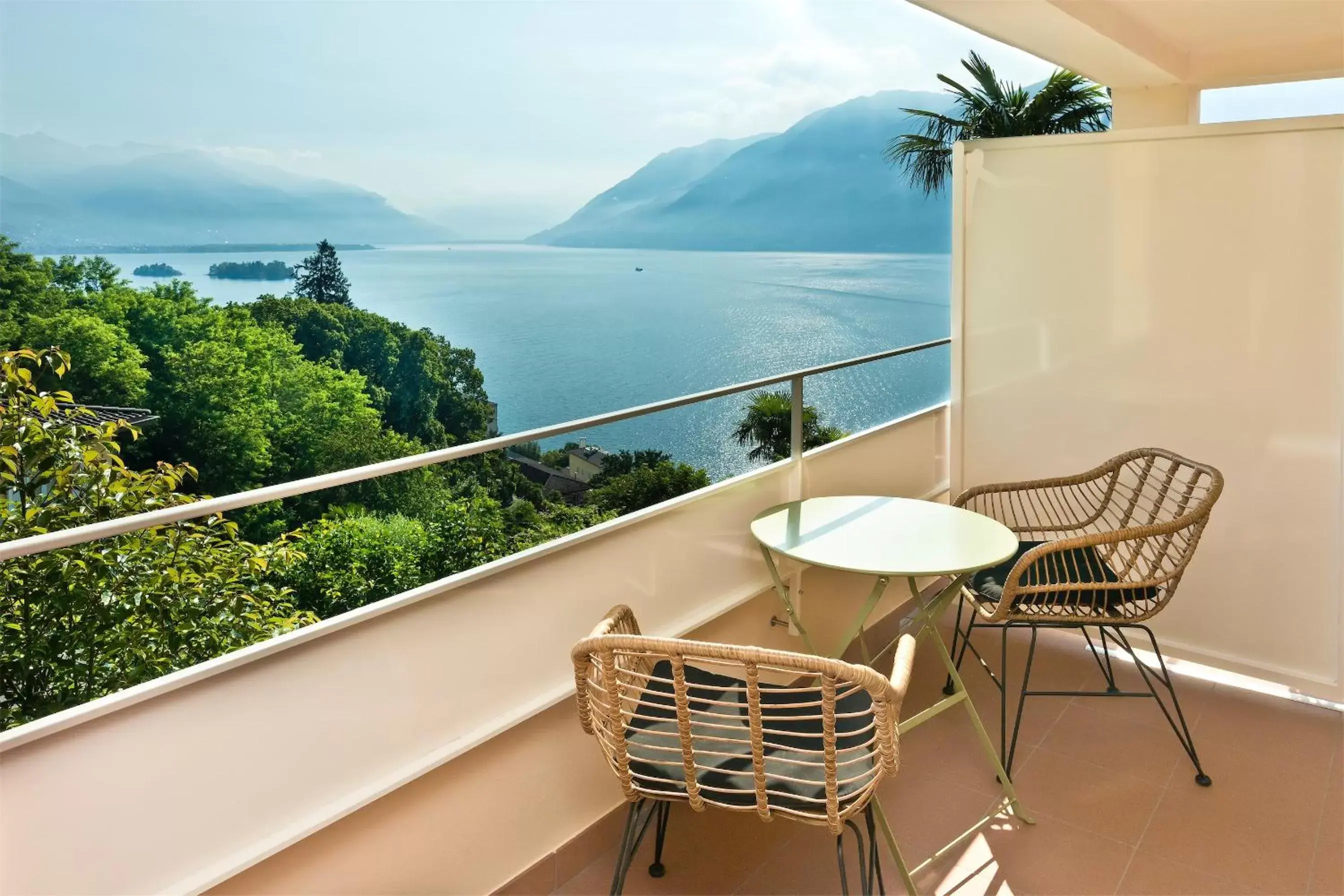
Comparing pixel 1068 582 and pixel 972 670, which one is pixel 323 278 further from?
pixel 1068 582

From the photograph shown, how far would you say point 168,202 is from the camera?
1938 centimetres

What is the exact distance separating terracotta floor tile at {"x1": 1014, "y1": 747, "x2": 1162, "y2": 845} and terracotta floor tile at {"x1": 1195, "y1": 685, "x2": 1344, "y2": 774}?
25 cm

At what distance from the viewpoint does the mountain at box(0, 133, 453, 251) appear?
18.3 meters

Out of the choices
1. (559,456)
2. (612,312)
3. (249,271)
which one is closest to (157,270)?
(249,271)

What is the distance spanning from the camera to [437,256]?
20.8 m

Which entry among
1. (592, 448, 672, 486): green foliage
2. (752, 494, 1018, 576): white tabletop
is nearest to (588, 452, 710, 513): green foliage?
(592, 448, 672, 486): green foliage

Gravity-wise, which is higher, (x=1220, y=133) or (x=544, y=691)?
(x=1220, y=133)

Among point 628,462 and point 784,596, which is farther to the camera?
point 628,462

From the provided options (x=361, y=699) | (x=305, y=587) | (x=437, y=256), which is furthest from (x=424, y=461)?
(x=437, y=256)

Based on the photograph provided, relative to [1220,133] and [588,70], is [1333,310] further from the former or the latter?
[588,70]

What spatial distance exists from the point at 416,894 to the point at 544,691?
44 centimetres

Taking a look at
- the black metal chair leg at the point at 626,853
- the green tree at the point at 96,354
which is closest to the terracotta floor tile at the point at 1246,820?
the black metal chair leg at the point at 626,853

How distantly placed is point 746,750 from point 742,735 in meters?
0.05

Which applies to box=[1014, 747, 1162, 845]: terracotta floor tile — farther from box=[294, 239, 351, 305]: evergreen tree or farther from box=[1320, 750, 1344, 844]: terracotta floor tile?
box=[294, 239, 351, 305]: evergreen tree
